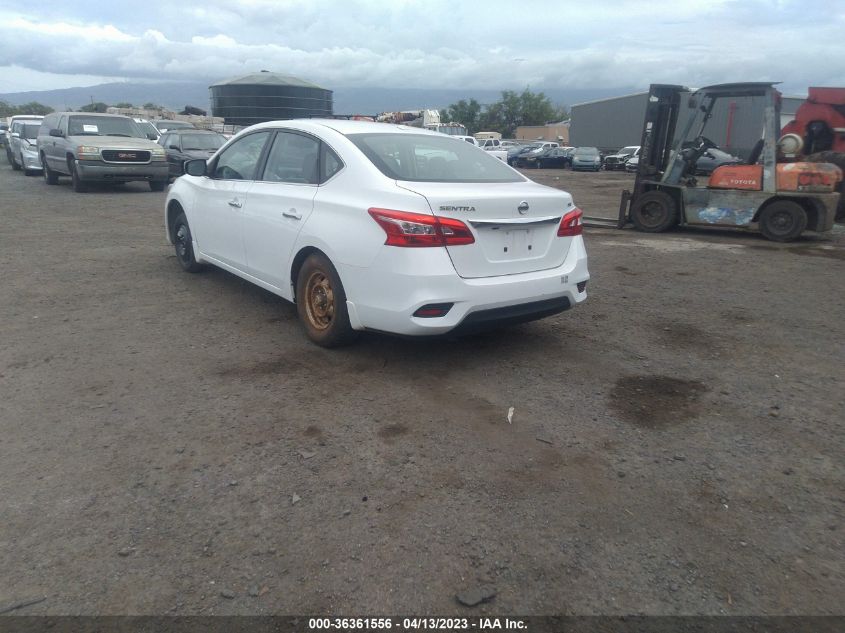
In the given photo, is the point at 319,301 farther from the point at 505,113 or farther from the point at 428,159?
the point at 505,113

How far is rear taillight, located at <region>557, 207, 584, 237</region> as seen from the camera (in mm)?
4738

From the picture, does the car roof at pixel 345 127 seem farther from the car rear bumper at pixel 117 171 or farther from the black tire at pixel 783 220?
the car rear bumper at pixel 117 171

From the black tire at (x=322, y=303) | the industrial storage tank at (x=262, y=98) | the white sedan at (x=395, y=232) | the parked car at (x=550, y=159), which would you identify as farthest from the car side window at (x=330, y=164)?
the industrial storage tank at (x=262, y=98)

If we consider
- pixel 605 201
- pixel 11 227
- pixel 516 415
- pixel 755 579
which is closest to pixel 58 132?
pixel 11 227

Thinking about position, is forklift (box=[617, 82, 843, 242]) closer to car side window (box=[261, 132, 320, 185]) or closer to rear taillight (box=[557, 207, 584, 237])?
rear taillight (box=[557, 207, 584, 237])

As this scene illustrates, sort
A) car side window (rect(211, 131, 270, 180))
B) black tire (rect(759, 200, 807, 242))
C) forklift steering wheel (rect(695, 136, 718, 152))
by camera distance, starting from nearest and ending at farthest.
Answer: car side window (rect(211, 131, 270, 180)) < black tire (rect(759, 200, 807, 242)) < forklift steering wheel (rect(695, 136, 718, 152))

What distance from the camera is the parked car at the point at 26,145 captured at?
64.3ft

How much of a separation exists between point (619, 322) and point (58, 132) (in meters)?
15.1

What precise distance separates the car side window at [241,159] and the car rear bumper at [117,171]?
34.5 feet

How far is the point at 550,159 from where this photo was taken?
3953 cm

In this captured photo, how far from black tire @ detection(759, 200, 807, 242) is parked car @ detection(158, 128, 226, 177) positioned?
14154 mm

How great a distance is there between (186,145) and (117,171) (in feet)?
12.8

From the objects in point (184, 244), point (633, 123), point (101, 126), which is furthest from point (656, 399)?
point (633, 123)

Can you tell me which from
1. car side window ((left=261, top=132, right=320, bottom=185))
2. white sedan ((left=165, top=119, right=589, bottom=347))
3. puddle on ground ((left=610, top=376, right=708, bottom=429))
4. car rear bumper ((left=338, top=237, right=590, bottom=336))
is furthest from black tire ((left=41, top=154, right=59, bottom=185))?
puddle on ground ((left=610, top=376, right=708, bottom=429))
